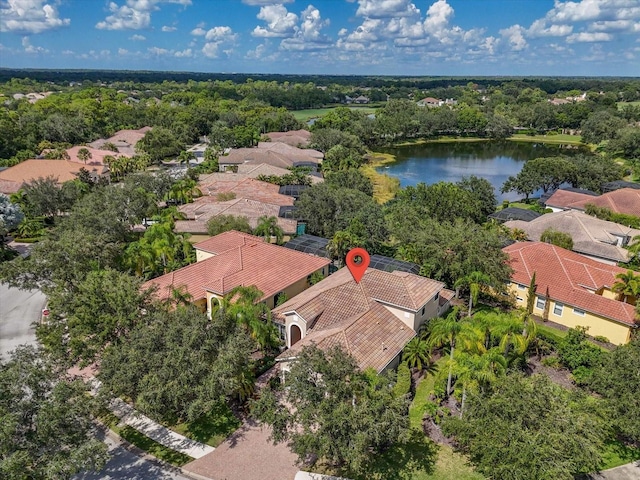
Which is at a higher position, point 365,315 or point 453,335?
point 365,315

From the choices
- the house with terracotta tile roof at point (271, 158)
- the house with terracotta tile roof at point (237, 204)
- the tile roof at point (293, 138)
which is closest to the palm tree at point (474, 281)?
the house with terracotta tile roof at point (237, 204)

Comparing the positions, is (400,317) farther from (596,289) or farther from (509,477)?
(596,289)

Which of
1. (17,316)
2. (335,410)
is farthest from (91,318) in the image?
(17,316)

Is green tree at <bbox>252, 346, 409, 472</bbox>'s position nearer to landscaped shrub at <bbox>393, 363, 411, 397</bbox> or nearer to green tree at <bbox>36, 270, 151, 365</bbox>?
landscaped shrub at <bbox>393, 363, 411, 397</bbox>

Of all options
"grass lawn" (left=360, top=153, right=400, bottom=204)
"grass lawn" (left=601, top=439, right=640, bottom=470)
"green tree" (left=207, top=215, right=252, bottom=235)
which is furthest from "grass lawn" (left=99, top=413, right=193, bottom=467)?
"grass lawn" (left=360, top=153, right=400, bottom=204)

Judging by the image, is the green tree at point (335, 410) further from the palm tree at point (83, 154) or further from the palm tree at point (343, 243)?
the palm tree at point (83, 154)

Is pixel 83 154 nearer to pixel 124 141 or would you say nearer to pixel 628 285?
pixel 124 141

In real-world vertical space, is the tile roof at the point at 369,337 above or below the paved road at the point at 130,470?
above

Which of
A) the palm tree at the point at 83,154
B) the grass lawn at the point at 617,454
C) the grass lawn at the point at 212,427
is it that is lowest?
the grass lawn at the point at 617,454
